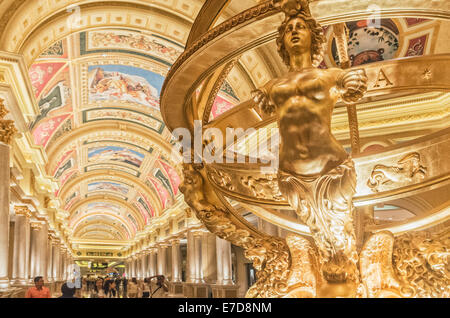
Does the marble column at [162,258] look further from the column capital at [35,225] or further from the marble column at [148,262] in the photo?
the column capital at [35,225]

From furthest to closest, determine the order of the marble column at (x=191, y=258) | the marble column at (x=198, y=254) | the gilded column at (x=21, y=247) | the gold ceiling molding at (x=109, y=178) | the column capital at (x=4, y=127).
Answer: the gold ceiling molding at (x=109, y=178)
the marble column at (x=191, y=258)
the marble column at (x=198, y=254)
the gilded column at (x=21, y=247)
the column capital at (x=4, y=127)

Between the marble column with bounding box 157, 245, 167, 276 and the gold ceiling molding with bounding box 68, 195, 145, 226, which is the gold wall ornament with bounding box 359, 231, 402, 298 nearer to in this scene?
the marble column with bounding box 157, 245, 167, 276

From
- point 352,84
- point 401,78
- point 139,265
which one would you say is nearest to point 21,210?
point 401,78

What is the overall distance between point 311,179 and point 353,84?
405 mm

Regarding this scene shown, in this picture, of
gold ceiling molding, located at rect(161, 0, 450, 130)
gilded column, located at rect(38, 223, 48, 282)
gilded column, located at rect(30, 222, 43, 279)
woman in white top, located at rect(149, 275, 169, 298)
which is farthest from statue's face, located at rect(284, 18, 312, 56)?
gilded column, located at rect(38, 223, 48, 282)

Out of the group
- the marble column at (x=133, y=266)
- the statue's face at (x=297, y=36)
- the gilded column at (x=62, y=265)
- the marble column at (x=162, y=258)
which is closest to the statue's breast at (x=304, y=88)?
the statue's face at (x=297, y=36)

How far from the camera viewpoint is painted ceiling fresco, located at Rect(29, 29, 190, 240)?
1140 cm

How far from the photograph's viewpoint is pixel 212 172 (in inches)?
103

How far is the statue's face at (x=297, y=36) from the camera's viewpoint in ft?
6.18

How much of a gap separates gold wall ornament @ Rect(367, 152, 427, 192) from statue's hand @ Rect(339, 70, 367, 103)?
102 cm

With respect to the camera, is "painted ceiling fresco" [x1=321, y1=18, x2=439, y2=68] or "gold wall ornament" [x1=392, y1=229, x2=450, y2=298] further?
"painted ceiling fresco" [x1=321, y1=18, x2=439, y2=68]

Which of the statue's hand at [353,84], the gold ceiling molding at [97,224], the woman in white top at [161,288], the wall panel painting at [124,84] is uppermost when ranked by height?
the wall panel painting at [124,84]

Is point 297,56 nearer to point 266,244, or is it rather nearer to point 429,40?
point 266,244
